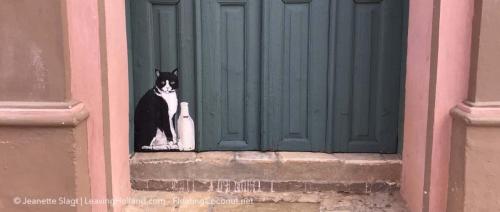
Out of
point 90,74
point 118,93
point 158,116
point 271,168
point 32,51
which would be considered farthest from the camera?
point 158,116

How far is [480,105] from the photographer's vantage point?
2.89 m

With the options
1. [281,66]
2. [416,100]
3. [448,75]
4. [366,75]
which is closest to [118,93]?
[281,66]

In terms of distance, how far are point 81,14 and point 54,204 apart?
108 cm

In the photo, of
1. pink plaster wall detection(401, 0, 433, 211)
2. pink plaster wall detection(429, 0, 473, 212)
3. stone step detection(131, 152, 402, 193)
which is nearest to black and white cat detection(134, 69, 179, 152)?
stone step detection(131, 152, 402, 193)

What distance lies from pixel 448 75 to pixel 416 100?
41 cm

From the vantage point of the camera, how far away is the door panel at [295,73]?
379cm

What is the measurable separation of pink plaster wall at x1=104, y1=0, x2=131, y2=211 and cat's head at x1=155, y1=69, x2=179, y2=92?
28 cm

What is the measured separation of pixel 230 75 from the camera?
3.88 meters

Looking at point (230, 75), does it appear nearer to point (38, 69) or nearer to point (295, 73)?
point (295, 73)

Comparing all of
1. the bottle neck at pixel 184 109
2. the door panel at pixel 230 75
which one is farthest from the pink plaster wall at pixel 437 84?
the bottle neck at pixel 184 109

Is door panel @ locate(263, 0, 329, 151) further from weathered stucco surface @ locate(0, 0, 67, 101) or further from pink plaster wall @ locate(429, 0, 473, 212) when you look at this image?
weathered stucco surface @ locate(0, 0, 67, 101)

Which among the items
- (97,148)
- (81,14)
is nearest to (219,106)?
(97,148)

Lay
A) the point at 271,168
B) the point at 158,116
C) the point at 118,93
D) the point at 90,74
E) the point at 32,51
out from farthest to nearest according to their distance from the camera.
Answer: the point at 158,116, the point at 271,168, the point at 118,93, the point at 90,74, the point at 32,51

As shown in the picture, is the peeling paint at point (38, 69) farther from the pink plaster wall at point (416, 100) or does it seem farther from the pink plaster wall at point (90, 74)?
the pink plaster wall at point (416, 100)
